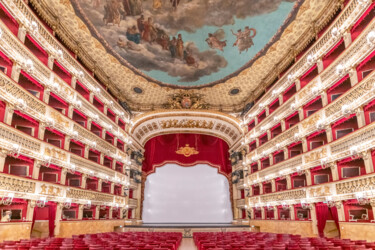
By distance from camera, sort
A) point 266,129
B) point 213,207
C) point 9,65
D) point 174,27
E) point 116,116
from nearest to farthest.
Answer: point 9,65
point 174,27
point 266,129
point 116,116
point 213,207

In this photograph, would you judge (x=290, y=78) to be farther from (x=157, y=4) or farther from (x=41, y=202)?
(x=41, y=202)

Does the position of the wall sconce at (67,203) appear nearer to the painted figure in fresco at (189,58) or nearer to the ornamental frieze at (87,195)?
the ornamental frieze at (87,195)

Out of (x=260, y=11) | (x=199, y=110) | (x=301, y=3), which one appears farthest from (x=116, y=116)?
(x=301, y=3)

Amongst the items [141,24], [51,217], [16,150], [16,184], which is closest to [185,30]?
[141,24]

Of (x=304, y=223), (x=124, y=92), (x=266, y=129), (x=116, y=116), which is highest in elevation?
(x=124, y=92)

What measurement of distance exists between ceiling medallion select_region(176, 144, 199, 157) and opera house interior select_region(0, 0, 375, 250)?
3393 mm

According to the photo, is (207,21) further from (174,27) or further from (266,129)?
(266,129)

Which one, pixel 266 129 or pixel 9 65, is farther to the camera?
pixel 266 129

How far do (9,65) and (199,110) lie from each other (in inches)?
693

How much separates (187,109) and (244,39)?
35.1 feet

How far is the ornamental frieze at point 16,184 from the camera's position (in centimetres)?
1244

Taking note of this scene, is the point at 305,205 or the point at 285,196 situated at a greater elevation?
the point at 285,196

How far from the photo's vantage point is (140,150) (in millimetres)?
30625

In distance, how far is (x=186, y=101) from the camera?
2777 cm
